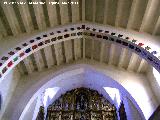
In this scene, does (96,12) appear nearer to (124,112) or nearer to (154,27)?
(154,27)

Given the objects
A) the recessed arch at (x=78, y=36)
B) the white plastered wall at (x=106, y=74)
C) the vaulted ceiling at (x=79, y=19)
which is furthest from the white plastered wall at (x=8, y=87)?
the recessed arch at (x=78, y=36)

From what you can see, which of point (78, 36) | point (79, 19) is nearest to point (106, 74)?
point (78, 36)

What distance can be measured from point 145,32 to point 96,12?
170cm

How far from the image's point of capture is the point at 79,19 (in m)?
9.11

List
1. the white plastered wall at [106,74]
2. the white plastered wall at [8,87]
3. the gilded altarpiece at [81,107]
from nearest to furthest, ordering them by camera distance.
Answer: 1. the white plastered wall at [8,87]
2. the white plastered wall at [106,74]
3. the gilded altarpiece at [81,107]

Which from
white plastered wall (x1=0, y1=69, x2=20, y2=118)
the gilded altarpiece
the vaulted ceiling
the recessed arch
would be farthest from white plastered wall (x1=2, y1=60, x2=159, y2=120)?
the gilded altarpiece

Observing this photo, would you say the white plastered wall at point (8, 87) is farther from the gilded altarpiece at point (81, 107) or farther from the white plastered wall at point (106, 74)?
the gilded altarpiece at point (81, 107)

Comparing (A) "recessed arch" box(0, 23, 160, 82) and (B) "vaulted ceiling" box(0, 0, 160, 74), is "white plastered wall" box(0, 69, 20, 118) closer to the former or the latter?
(B) "vaulted ceiling" box(0, 0, 160, 74)

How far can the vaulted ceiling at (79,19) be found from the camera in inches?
303

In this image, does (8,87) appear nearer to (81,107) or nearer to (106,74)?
(106,74)

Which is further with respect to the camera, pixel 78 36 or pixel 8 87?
pixel 8 87

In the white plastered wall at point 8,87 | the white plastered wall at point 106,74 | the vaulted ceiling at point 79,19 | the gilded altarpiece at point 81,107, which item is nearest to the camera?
the vaulted ceiling at point 79,19

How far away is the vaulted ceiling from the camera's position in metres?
7.69

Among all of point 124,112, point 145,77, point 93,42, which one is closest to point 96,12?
point 93,42
